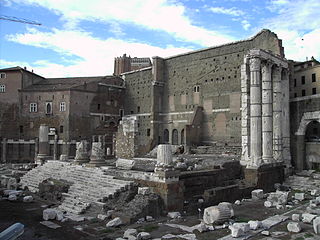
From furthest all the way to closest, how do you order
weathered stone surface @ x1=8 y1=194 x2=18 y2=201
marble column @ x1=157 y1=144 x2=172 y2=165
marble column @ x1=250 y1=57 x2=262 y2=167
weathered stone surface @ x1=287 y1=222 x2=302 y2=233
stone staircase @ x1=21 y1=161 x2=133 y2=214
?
marble column @ x1=250 y1=57 x2=262 y2=167 < weathered stone surface @ x1=8 y1=194 x2=18 y2=201 < stone staircase @ x1=21 y1=161 x2=133 y2=214 < marble column @ x1=157 y1=144 x2=172 y2=165 < weathered stone surface @ x1=287 y1=222 x2=302 y2=233

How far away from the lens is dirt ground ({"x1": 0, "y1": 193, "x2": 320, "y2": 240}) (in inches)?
399

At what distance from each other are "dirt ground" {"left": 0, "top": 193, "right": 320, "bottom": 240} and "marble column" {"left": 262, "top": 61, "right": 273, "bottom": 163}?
6279 millimetres

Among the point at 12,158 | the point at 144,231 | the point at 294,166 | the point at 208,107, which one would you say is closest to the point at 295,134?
the point at 294,166

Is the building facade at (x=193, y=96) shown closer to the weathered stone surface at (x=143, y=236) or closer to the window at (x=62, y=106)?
the window at (x=62, y=106)

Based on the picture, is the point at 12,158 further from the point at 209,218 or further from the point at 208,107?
the point at 209,218

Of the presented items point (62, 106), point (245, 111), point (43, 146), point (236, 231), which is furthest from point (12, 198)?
point (62, 106)

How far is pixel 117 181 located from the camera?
50.4ft

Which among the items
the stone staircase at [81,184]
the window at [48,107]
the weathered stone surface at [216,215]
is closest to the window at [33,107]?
the window at [48,107]

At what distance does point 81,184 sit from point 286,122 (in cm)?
1489

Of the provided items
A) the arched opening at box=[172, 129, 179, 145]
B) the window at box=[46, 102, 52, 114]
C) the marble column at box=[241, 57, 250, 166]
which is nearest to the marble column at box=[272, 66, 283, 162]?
the marble column at box=[241, 57, 250, 166]

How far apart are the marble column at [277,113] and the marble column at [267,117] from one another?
1.40 m

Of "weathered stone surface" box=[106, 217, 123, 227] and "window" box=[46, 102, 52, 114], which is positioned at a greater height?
"window" box=[46, 102, 52, 114]

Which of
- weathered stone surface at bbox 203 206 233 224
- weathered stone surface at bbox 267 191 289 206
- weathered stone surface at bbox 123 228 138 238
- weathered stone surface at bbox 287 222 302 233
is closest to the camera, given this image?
weathered stone surface at bbox 123 228 138 238

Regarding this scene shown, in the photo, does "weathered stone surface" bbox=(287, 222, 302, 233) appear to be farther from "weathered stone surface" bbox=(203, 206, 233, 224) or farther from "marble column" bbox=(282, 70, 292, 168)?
"marble column" bbox=(282, 70, 292, 168)
